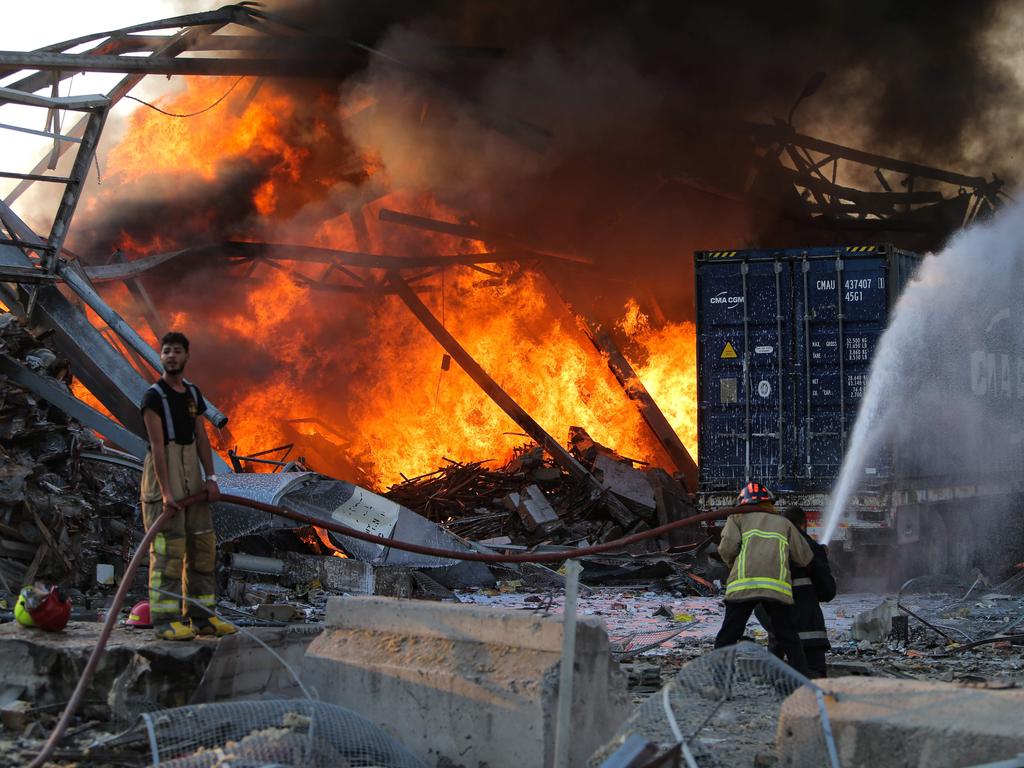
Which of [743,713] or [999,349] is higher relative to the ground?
[999,349]

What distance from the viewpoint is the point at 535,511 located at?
14.1 metres

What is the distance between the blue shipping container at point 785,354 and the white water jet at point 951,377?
237mm

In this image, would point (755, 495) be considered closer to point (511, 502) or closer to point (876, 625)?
point (876, 625)

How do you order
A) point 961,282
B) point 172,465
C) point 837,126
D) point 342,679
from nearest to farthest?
point 342,679 → point 172,465 → point 961,282 → point 837,126

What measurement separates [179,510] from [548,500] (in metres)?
9.98

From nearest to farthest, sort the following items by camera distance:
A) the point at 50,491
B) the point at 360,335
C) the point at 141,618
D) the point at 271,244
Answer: the point at 141,618
the point at 50,491
the point at 271,244
the point at 360,335

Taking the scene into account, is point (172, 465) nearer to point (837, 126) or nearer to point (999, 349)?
point (999, 349)

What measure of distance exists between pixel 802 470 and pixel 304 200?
9.96 m

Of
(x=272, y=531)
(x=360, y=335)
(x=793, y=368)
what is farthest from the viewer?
(x=360, y=335)

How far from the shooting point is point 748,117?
20.0 metres

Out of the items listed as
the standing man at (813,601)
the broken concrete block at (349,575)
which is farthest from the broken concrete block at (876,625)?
the broken concrete block at (349,575)

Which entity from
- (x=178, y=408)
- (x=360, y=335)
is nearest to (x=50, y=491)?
(x=178, y=408)

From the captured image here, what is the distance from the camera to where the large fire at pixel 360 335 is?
701 inches

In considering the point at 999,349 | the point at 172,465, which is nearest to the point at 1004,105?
the point at 999,349
